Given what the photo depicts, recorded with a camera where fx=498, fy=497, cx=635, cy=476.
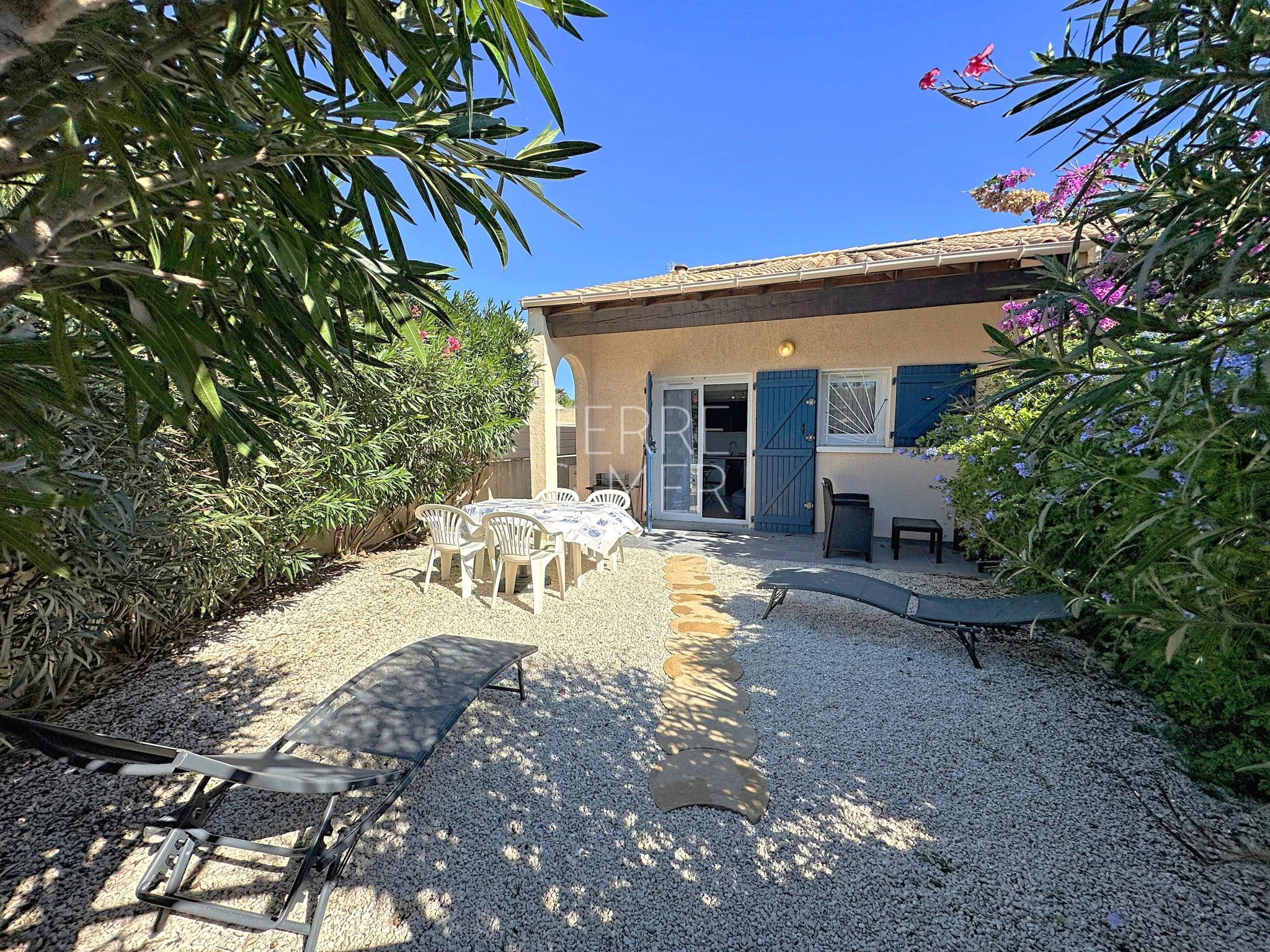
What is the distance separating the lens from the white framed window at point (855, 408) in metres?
7.19

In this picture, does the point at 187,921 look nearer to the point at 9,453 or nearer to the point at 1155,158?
the point at 9,453

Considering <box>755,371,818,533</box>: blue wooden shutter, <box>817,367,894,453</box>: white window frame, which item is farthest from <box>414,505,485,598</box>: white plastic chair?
<box>817,367,894,453</box>: white window frame

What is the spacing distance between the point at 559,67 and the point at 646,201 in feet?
37.9

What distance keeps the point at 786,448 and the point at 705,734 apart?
548 cm

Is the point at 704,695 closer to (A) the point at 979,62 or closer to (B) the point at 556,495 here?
(A) the point at 979,62

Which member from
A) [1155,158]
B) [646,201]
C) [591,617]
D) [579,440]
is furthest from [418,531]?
[646,201]

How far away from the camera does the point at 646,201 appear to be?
37.4 feet

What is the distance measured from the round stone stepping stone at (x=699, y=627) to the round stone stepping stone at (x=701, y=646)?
0.19 feet

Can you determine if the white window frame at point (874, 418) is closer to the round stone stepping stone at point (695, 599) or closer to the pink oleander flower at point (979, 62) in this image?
the round stone stepping stone at point (695, 599)

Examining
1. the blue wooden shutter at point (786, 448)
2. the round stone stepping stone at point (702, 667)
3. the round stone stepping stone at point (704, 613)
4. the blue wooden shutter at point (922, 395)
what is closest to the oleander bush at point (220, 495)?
the round stone stepping stone at point (702, 667)

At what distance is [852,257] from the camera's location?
697 centimetres

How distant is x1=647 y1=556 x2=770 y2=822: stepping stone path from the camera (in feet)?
7.25

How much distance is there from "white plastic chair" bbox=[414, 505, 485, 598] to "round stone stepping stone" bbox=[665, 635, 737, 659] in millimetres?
2070

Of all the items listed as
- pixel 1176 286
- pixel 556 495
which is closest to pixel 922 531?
pixel 556 495
